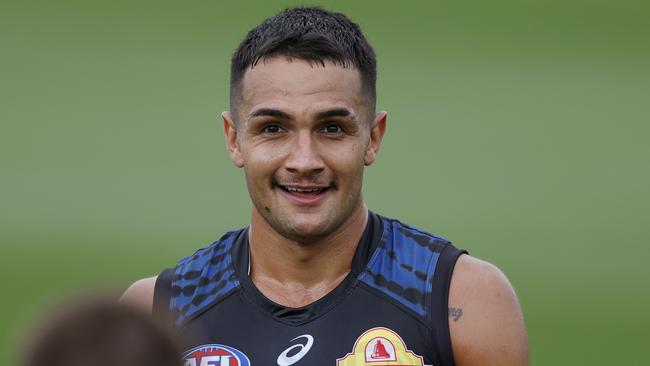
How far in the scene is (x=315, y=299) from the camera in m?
3.63

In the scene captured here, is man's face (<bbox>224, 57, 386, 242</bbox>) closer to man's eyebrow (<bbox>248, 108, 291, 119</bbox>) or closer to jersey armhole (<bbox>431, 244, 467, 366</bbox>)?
man's eyebrow (<bbox>248, 108, 291, 119</bbox>)

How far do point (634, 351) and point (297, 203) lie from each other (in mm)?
5349

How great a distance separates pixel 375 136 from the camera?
146 inches

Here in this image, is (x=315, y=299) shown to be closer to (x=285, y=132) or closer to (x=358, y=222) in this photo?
(x=358, y=222)

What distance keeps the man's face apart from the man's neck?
109 mm

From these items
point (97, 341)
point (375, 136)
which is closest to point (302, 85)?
point (375, 136)

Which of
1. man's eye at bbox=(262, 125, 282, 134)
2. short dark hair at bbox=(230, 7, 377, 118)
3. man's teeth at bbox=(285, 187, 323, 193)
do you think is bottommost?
man's teeth at bbox=(285, 187, 323, 193)

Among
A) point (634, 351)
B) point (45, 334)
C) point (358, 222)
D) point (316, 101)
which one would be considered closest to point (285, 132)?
point (316, 101)

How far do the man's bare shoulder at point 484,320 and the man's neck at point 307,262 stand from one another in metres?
0.37

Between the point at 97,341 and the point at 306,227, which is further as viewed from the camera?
the point at 306,227

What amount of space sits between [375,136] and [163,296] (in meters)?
0.84

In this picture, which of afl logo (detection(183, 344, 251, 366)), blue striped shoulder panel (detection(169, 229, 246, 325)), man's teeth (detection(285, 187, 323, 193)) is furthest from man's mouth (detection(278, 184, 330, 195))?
afl logo (detection(183, 344, 251, 366))

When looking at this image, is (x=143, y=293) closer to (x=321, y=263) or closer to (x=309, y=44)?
(x=321, y=263)

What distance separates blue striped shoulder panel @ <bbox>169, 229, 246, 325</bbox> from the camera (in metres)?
3.67
